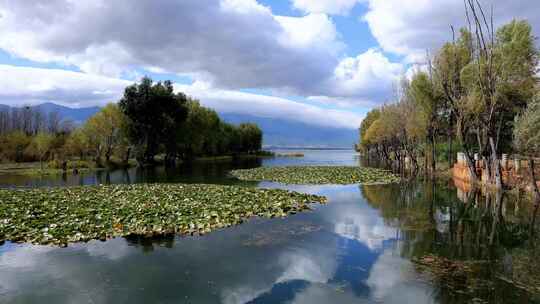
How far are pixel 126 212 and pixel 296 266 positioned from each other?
8.49 meters

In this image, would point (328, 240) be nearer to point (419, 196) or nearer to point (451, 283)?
point (451, 283)

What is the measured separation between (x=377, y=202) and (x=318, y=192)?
16.8 feet

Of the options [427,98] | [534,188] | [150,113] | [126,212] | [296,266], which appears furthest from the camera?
[150,113]

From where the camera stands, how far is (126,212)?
16.2 metres

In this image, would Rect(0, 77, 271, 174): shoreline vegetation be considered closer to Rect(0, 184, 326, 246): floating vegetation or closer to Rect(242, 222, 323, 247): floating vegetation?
Rect(0, 184, 326, 246): floating vegetation

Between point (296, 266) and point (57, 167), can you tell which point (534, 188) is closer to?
point (296, 266)

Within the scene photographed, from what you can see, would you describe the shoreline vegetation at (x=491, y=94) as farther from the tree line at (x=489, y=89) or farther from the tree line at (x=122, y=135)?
the tree line at (x=122, y=135)

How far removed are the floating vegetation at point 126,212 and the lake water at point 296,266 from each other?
2.23ft

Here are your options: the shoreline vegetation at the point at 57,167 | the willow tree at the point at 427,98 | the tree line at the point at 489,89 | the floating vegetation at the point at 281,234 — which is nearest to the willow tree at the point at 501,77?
the tree line at the point at 489,89

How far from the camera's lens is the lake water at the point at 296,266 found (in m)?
8.96

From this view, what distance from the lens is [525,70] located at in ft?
93.9

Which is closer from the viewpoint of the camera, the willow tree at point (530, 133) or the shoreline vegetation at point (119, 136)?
the willow tree at point (530, 133)

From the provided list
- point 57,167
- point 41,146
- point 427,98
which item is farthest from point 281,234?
point 41,146

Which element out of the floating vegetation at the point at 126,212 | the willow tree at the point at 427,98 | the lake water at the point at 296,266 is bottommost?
the lake water at the point at 296,266
